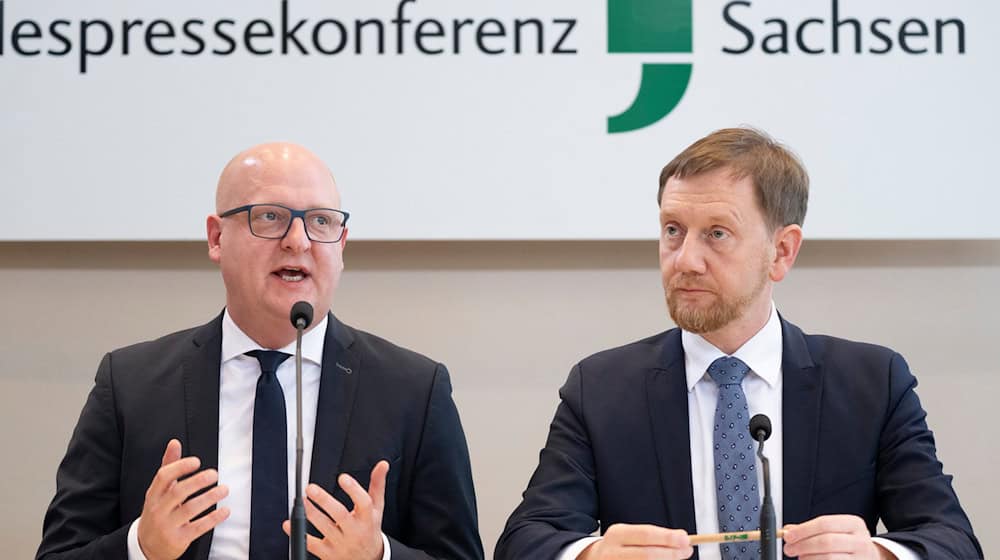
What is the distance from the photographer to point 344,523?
1978 mm

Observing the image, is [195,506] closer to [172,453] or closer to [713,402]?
[172,453]

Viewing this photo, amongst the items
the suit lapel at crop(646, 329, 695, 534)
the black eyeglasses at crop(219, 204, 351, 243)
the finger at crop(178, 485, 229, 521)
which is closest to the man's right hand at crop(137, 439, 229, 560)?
the finger at crop(178, 485, 229, 521)

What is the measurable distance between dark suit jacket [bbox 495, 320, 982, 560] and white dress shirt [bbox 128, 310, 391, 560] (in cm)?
47

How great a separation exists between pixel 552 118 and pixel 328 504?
1.49 meters

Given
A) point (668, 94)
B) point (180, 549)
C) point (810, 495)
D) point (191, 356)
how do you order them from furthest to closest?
point (668, 94)
point (191, 356)
point (810, 495)
point (180, 549)

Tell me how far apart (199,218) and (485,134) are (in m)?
0.81

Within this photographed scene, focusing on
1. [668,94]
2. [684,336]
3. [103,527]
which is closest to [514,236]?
[668,94]

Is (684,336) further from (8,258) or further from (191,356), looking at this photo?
(8,258)

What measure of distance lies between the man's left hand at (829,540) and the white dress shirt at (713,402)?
0.89 feet

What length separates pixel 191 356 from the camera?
2.37 metres

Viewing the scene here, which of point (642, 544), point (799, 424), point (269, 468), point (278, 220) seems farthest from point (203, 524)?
point (799, 424)

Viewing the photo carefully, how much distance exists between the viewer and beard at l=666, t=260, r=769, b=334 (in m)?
2.23

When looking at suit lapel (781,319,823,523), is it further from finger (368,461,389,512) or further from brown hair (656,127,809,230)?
finger (368,461,389,512)

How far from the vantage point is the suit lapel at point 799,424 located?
2.19m
